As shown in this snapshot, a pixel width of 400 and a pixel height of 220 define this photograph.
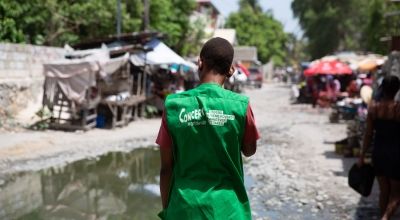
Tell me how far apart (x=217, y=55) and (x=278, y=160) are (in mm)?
8731

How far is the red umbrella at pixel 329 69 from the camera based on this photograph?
82.0 ft

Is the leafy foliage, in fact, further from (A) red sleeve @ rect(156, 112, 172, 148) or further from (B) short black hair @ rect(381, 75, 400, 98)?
(A) red sleeve @ rect(156, 112, 172, 148)

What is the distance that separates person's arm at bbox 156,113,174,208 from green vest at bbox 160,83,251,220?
0.11ft

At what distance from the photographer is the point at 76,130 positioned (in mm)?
14297

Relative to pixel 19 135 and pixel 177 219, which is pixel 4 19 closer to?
pixel 19 135

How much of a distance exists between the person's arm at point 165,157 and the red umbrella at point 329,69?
23074 mm

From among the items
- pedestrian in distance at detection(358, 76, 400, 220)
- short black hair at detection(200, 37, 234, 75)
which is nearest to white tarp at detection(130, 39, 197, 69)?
pedestrian in distance at detection(358, 76, 400, 220)

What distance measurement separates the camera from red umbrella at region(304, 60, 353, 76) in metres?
25.0

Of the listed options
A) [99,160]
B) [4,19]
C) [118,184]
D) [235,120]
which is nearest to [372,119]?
[235,120]

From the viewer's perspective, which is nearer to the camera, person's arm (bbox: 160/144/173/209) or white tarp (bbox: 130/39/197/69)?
person's arm (bbox: 160/144/173/209)

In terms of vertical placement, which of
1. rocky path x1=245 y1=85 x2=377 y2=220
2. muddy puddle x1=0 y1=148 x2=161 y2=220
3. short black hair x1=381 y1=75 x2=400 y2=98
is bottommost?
muddy puddle x1=0 y1=148 x2=161 y2=220

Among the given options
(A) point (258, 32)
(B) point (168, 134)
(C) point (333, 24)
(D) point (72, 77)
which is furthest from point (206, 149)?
(A) point (258, 32)

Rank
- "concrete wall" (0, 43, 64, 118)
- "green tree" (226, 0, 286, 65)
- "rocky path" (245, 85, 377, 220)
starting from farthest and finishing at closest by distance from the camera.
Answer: "green tree" (226, 0, 286, 65), "concrete wall" (0, 43, 64, 118), "rocky path" (245, 85, 377, 220)

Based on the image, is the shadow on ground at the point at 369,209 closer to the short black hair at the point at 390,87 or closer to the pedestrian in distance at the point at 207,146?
the short black hair at the point at 390,87
